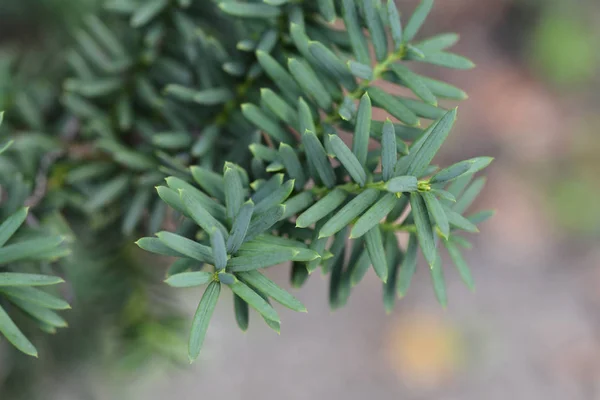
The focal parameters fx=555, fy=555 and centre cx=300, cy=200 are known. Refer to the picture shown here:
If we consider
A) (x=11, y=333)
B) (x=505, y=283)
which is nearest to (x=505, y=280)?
(x=505, y=283)

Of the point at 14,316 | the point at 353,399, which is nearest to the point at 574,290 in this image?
the point at 353,399

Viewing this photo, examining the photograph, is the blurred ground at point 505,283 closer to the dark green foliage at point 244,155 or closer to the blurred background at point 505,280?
the blurred background at point 505,280

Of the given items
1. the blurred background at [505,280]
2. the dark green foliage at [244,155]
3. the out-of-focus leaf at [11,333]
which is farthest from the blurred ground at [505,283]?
the out-of-focus leaf at [11,333]

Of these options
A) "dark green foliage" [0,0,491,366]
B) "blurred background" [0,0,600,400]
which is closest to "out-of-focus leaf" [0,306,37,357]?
"dark green foliage" [0,0,491,366]

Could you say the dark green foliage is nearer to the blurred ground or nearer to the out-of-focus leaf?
the out-of-focus leaf

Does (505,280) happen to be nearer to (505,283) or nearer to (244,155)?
(505,283)
